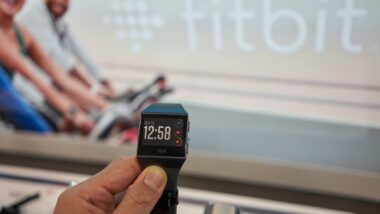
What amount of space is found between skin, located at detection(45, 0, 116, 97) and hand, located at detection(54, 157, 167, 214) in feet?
2.55

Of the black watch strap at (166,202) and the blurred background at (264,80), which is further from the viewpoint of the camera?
the blurred background at (264,80)

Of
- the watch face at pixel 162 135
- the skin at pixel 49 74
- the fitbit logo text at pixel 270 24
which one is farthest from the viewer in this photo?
the skin at pixel 49 74

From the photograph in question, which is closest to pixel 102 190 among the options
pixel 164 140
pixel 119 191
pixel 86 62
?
pixel 119 191

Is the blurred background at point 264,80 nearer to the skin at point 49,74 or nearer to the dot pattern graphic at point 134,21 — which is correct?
the dot pattern graphic at point 134,21

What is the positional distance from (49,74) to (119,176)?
93 cm

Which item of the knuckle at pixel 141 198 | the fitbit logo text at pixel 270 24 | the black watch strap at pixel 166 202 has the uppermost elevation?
the fitbit logo text at pixel 270 24

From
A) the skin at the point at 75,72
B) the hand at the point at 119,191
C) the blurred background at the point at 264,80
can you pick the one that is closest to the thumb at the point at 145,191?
the hand at the point at 119,191

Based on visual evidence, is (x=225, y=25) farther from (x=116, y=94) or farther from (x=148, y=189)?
(x=148, y=189)

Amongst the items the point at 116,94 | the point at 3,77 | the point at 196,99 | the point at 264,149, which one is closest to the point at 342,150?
the point at 264,149

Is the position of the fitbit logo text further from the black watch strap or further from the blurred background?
the black watch strap

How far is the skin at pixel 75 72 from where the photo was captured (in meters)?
1.39

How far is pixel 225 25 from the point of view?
126 centimetres

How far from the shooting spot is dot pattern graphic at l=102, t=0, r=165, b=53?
52.1 inches

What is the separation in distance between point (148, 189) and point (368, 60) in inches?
32.6
